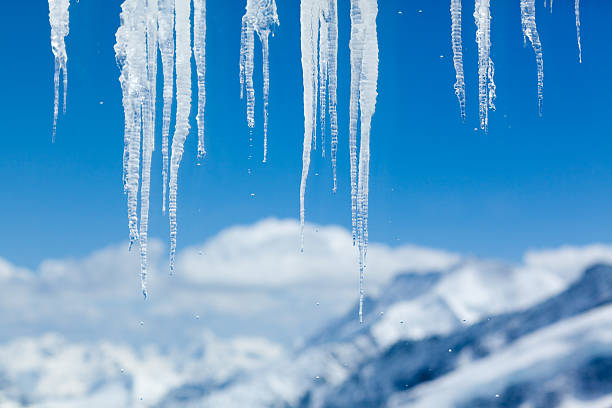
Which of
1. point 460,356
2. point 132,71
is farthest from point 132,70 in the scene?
point 460,356

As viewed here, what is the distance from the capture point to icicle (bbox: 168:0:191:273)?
174 inches

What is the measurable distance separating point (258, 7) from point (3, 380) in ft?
675

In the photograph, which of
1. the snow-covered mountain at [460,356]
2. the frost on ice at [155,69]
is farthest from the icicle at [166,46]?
the snow-covered mountain at [460,356]

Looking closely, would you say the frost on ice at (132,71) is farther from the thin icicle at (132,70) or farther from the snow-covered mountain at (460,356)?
the snow-covered mountain at (460,356)

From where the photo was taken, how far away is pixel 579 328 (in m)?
41.6

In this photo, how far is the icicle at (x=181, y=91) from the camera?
174 inches

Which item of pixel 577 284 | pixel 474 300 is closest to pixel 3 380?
pixel 474 300

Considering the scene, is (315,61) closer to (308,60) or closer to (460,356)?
(308,60)

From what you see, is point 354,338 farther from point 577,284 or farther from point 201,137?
point 201,137

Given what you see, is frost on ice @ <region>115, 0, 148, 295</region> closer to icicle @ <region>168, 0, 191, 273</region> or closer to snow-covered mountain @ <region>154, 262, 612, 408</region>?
icicle @ <region>168, 0, 191, 273</region>

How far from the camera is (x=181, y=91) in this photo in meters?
4.43

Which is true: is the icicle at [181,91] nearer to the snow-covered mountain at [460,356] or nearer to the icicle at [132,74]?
the icicle at [132,74]

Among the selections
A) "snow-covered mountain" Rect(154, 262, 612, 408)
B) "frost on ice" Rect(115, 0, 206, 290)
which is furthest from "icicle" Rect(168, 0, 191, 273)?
"snow-covered mountain" Rect(154, 262, 612, 408)

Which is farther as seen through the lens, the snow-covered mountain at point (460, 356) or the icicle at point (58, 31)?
the snow-covered mountain at point (460, 356)
